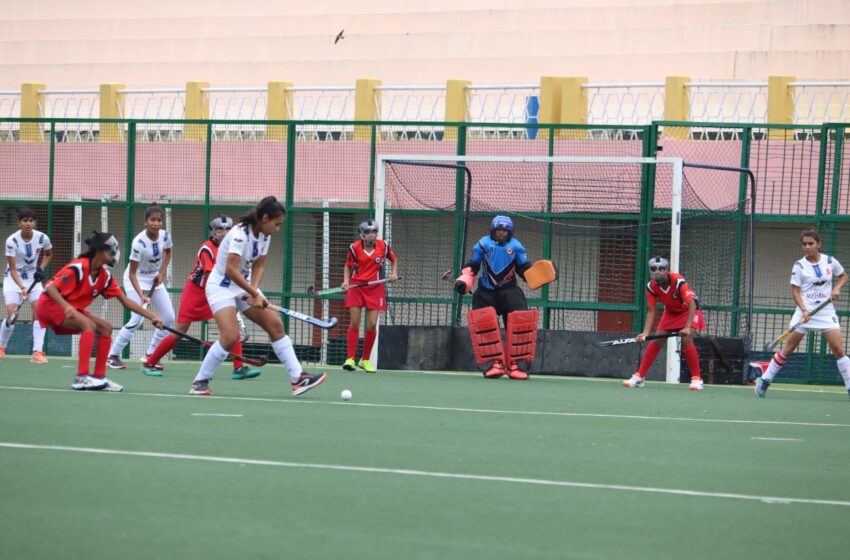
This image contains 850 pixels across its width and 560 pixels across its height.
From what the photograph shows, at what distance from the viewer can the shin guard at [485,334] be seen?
15.7 metres

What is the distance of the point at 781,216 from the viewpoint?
58.6 feet

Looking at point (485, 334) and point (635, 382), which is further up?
point (485, 334)

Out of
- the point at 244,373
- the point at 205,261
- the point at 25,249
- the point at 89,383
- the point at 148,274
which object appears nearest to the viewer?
the point at 89,383

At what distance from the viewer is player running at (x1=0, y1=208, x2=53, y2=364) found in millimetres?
17000

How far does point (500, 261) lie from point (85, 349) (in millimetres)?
5634

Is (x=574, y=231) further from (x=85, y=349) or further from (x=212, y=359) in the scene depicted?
(x=85, y=349)

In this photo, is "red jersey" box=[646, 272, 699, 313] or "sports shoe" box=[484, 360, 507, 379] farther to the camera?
"sports shoe" box=[484, 360, 507, 379]

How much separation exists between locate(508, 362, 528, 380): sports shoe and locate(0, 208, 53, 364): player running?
223 inches

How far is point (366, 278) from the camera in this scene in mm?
16516

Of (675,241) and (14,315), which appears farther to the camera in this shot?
(14,315)

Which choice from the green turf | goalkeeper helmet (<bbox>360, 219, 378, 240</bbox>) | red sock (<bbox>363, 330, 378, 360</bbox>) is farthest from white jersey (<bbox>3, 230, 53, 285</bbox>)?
the green turf

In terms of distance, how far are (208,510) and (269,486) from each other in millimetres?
700

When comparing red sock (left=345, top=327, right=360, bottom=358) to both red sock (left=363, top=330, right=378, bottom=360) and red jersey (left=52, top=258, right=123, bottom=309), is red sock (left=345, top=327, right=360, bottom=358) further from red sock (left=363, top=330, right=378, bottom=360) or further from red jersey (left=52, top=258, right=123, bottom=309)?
red jersey (left=52, top=258, right=123, bottom=309)

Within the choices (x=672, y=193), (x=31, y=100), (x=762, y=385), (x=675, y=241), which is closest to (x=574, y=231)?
(x=672, y=193)
